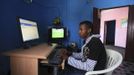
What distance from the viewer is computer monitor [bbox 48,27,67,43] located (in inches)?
145

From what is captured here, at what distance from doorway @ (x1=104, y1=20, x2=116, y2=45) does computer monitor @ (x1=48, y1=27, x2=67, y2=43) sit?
19.8 feet

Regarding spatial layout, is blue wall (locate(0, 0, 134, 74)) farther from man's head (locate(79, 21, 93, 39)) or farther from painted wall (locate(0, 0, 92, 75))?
man's head (locate(79, 21, 93, 39))

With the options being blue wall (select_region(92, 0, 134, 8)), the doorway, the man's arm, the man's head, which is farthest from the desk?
the doorway

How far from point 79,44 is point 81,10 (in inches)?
39.2

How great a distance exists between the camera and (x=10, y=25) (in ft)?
6.80

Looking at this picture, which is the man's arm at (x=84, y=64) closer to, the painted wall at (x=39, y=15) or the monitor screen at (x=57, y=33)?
the painted wall at (x=39, y=15)

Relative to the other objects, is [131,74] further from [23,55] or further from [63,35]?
[23,55]

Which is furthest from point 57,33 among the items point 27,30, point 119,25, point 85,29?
point 119,25

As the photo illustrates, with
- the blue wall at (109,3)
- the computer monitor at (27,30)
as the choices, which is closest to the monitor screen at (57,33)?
the computer monitor at (27,30)

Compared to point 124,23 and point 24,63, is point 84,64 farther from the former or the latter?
point 124,23

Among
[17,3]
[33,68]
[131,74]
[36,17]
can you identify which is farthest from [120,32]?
[33,68]

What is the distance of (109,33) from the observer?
9.44 metres

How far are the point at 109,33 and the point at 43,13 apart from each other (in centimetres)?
663

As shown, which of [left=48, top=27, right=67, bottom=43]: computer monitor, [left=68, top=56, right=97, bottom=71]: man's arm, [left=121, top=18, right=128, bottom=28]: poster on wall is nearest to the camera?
[left=68, top=56, right=97, bottom=71]: man's arm
